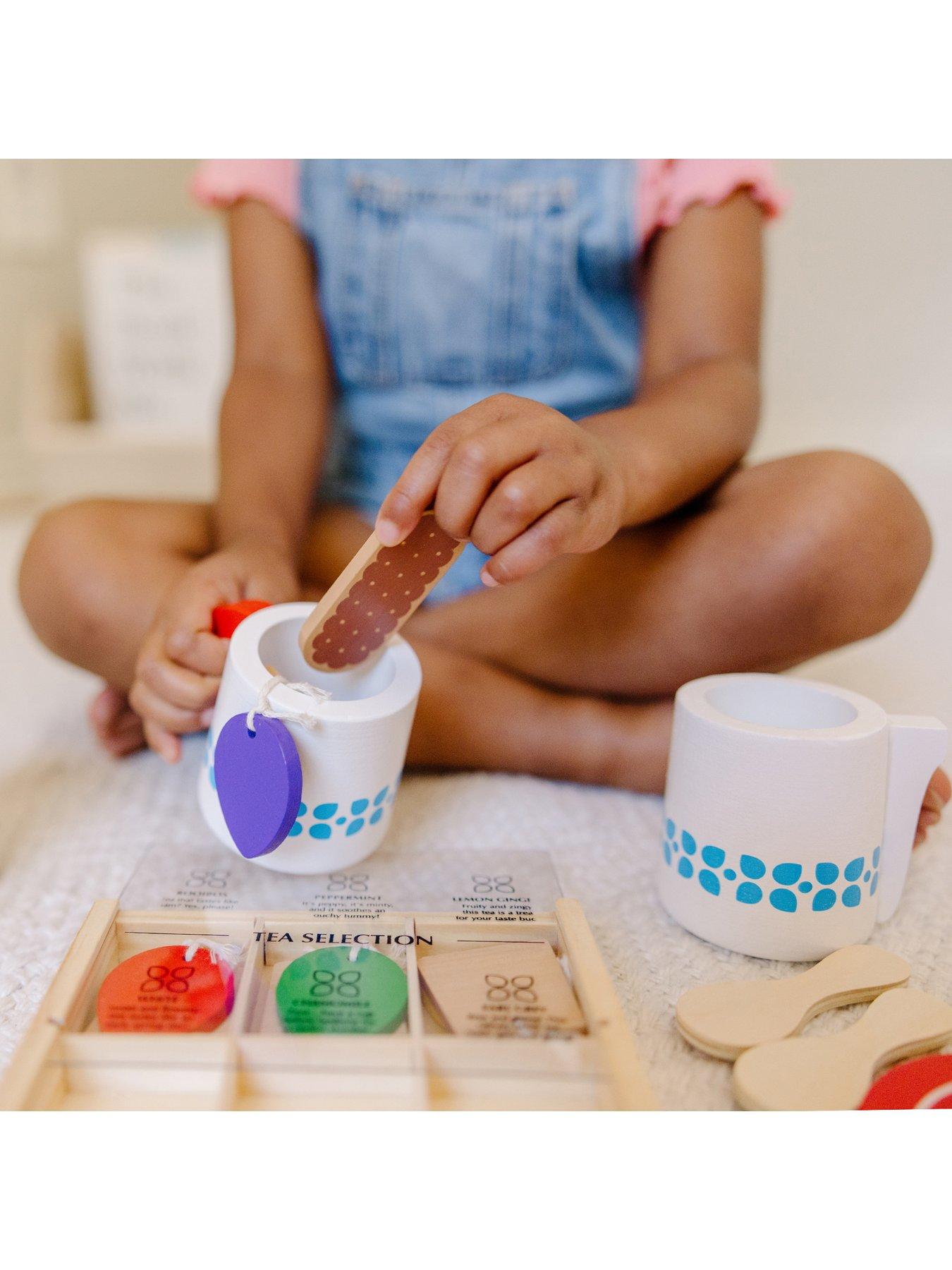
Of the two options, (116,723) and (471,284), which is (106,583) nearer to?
(116,723)

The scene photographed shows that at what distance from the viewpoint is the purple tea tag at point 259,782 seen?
0.44 m

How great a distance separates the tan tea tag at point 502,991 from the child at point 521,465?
0.17 metres

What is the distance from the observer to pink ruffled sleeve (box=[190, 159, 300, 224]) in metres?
0.75

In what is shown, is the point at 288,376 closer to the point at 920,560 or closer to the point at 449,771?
the point at 449,771

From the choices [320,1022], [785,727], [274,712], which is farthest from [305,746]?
[785,727]

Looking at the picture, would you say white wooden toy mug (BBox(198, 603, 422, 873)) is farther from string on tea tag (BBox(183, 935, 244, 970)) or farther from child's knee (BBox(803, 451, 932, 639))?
child's knee (BBox(803, 451, 932, 639))

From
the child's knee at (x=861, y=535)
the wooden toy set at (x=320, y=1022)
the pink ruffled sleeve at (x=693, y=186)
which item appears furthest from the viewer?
the pink ruffled sleeve at (x=693, y=186)

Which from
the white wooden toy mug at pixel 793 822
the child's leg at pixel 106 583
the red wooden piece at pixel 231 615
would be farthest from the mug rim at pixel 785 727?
the child's leg at pixel 106 583

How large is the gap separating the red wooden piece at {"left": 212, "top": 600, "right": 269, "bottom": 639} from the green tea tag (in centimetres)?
18

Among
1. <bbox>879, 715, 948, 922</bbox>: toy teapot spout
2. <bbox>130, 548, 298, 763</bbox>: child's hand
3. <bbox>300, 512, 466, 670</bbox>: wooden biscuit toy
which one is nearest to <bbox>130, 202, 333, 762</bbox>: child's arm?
<bbox>130, 548, 298, 763</bbox>: child's hand

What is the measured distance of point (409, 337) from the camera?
746mm

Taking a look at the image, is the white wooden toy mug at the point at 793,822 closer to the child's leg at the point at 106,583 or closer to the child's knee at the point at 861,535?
the child's knee at the point at 861,535

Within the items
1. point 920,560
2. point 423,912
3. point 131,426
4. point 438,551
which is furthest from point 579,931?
point 131,426
